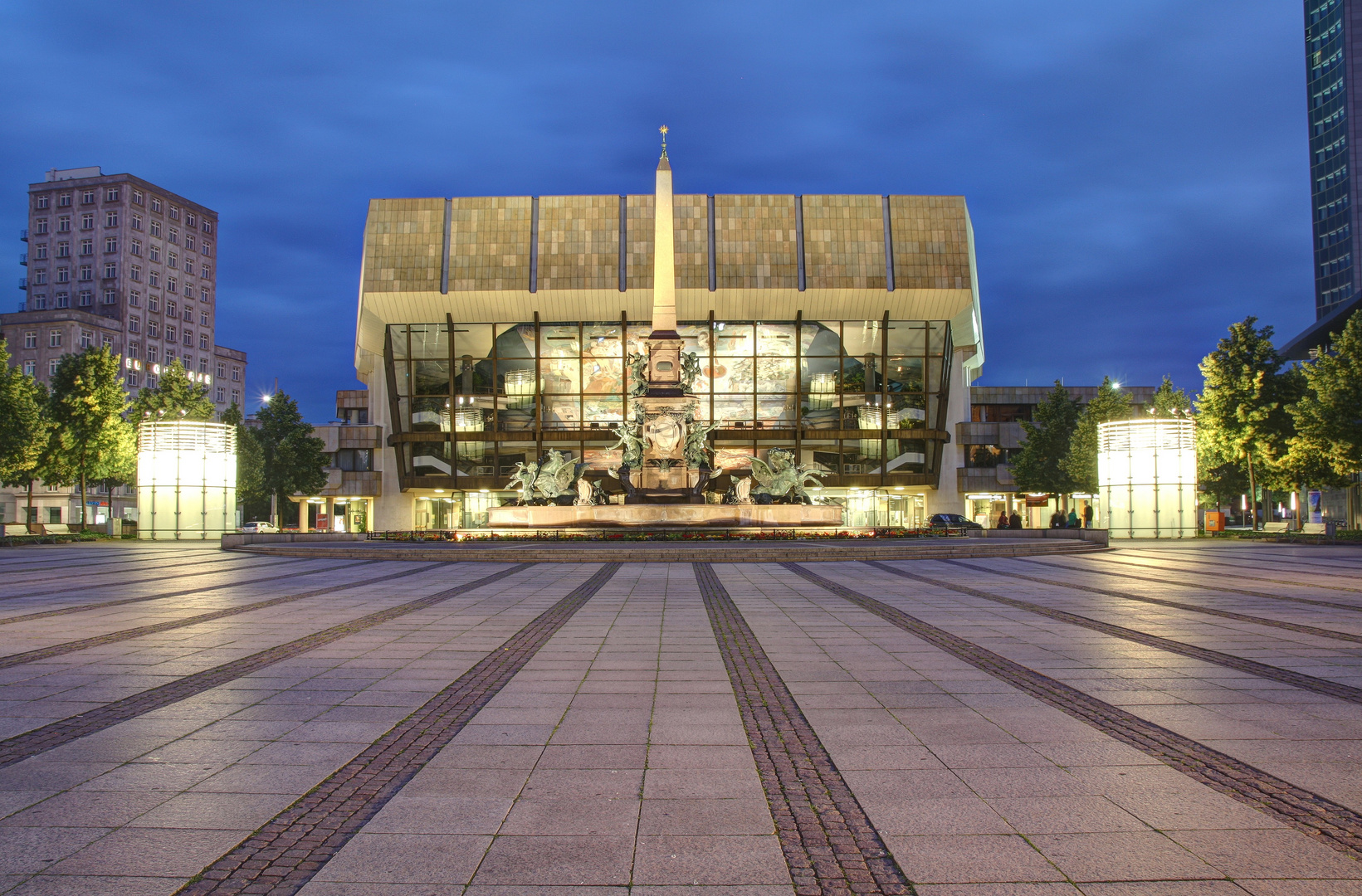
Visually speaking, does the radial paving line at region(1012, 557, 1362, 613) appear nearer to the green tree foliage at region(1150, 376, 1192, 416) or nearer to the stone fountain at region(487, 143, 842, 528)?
the stone fountain at region(487, 143, 842, 528)

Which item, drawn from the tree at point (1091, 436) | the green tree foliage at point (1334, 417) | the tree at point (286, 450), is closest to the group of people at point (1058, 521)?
the tree at point (1091, 436)

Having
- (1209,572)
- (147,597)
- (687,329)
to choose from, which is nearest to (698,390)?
(687,329)

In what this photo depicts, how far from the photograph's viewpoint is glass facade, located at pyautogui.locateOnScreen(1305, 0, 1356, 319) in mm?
110250

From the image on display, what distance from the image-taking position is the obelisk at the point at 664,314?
33.8 meters

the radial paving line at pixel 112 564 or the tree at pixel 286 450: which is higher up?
the tree at pixel 286 450

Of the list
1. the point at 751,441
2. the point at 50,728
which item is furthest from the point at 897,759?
the point at 751,441

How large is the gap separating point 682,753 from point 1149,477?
3265 cm

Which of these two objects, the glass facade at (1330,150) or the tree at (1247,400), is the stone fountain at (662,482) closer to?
the tree at (1247,400)

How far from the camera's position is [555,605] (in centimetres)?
1326

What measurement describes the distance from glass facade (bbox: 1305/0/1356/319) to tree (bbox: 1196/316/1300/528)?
8999 cm

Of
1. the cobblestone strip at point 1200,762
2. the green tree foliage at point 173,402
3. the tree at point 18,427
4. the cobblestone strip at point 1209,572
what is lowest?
the cobblestone strip at point 1209,572

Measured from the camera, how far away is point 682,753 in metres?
5.48

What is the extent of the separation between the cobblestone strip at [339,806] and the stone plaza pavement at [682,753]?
22 mm

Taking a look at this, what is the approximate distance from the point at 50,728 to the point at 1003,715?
6.74 m
